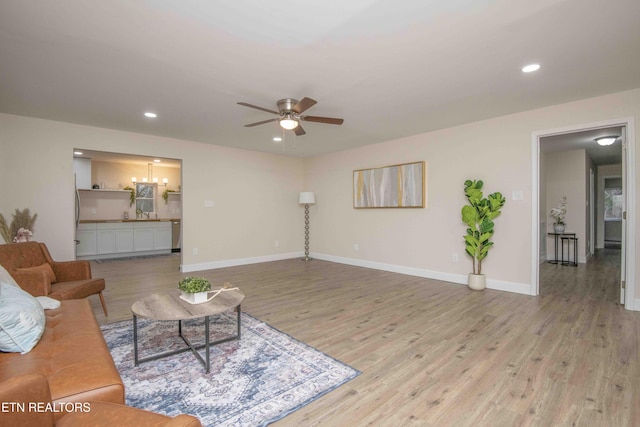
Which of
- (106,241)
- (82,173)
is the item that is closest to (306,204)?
(106,241)

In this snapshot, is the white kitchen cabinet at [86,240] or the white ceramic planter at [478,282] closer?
the white ceramic planter at [478,282]

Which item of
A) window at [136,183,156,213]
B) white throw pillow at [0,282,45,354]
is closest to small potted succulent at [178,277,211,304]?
white throw pillow at [0,282,45,354]

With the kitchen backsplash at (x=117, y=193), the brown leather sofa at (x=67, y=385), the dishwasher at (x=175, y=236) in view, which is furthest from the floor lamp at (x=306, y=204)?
the brown leather sofa at (x=67, y=385)

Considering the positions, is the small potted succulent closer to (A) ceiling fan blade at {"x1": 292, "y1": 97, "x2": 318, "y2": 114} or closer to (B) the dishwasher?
(A) ceiling fan blade at {"x1": 292, "y1": 97, "x2": 318, "y2": 114}

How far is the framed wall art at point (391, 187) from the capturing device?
5.18m

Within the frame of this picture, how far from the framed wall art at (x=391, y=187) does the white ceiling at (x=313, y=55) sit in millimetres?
1341

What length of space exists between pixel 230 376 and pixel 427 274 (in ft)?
12.6

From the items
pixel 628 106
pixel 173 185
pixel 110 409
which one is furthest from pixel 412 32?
pixel 173 185

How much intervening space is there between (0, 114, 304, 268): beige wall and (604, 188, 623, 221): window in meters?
10.2

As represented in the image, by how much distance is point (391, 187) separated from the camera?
560cm

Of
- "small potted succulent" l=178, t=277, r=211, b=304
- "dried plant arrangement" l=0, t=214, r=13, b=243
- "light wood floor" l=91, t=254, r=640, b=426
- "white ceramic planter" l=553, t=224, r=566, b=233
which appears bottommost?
"light wood floor" l=91, t=254, r=640, b=426

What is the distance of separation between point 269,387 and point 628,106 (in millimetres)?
4582

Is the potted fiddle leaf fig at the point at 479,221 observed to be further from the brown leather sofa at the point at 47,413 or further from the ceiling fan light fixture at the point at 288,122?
the brown leather sofa at the point at 47,413

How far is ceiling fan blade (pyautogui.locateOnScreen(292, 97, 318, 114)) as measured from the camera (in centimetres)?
291
